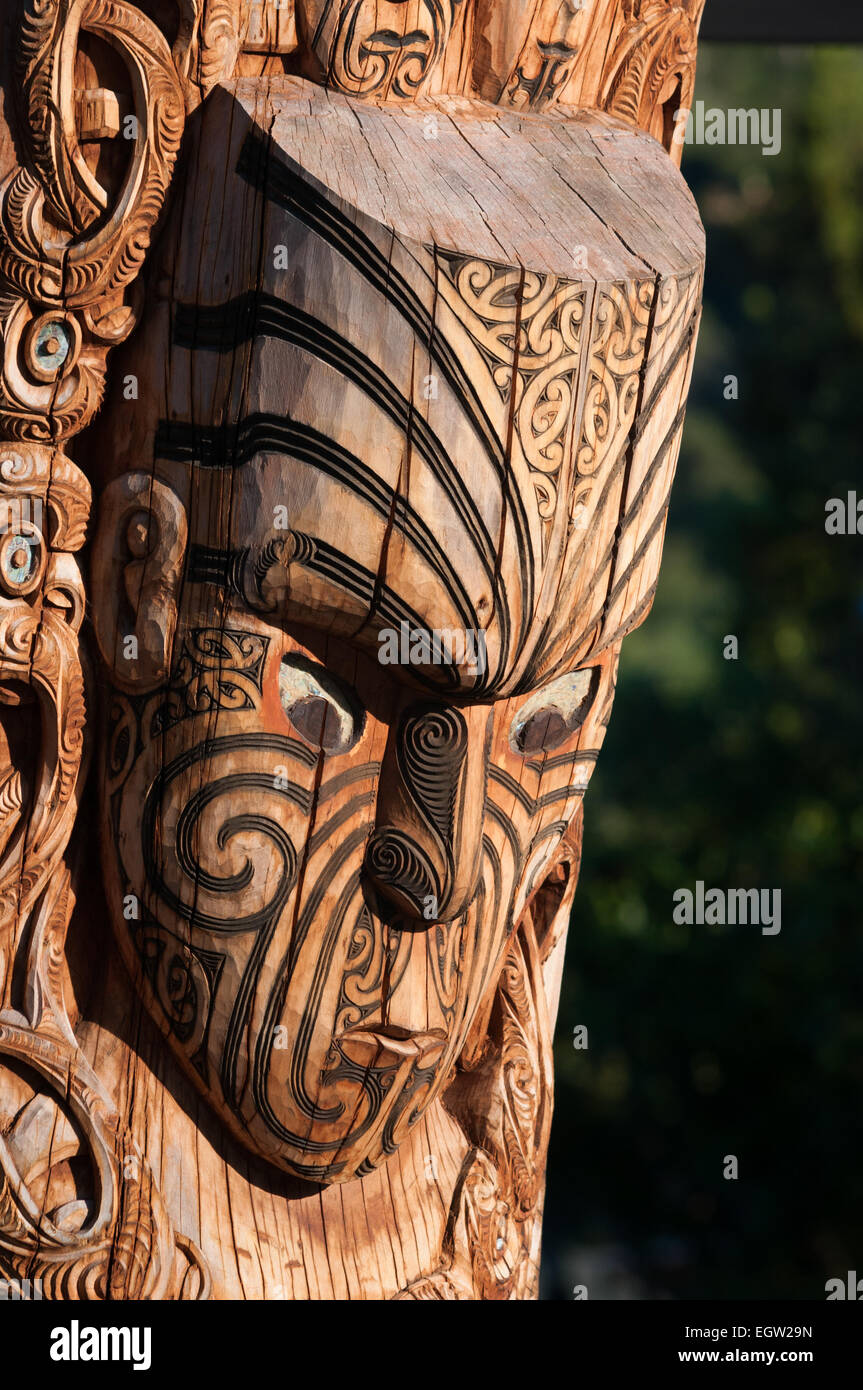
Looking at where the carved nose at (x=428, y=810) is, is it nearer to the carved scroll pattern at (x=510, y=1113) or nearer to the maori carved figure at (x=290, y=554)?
the maori carved figure at (x=290, y=554)

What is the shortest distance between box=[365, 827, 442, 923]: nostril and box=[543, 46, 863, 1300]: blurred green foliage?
140 inches

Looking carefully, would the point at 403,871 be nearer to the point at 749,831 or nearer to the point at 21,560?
the point at 21,560

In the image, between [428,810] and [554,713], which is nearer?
[428,810]

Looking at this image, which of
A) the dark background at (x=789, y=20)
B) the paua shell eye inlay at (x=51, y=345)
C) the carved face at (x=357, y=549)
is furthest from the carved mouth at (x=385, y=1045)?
the dark background at (x=789, y=20)

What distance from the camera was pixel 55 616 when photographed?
5.52 feet

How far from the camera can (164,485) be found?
167cm

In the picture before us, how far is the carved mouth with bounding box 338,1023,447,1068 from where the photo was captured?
1.75 meters

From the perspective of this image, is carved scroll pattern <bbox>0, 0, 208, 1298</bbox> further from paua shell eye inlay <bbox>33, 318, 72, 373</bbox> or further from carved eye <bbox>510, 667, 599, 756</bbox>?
carved eye <bbox>510, 667, 599, 756</bbox>

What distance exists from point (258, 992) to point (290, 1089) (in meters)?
0.12

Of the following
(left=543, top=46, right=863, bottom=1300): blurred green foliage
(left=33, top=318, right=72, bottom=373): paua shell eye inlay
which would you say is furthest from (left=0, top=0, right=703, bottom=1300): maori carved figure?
(left=543, top=46, right=863, bottom=1300): blurred green foliage

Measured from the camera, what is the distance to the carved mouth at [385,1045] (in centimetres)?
175

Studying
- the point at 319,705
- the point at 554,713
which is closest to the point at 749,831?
the point at 554,713

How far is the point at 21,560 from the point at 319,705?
34 centimetres

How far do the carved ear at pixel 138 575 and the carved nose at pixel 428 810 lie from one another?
27cm
